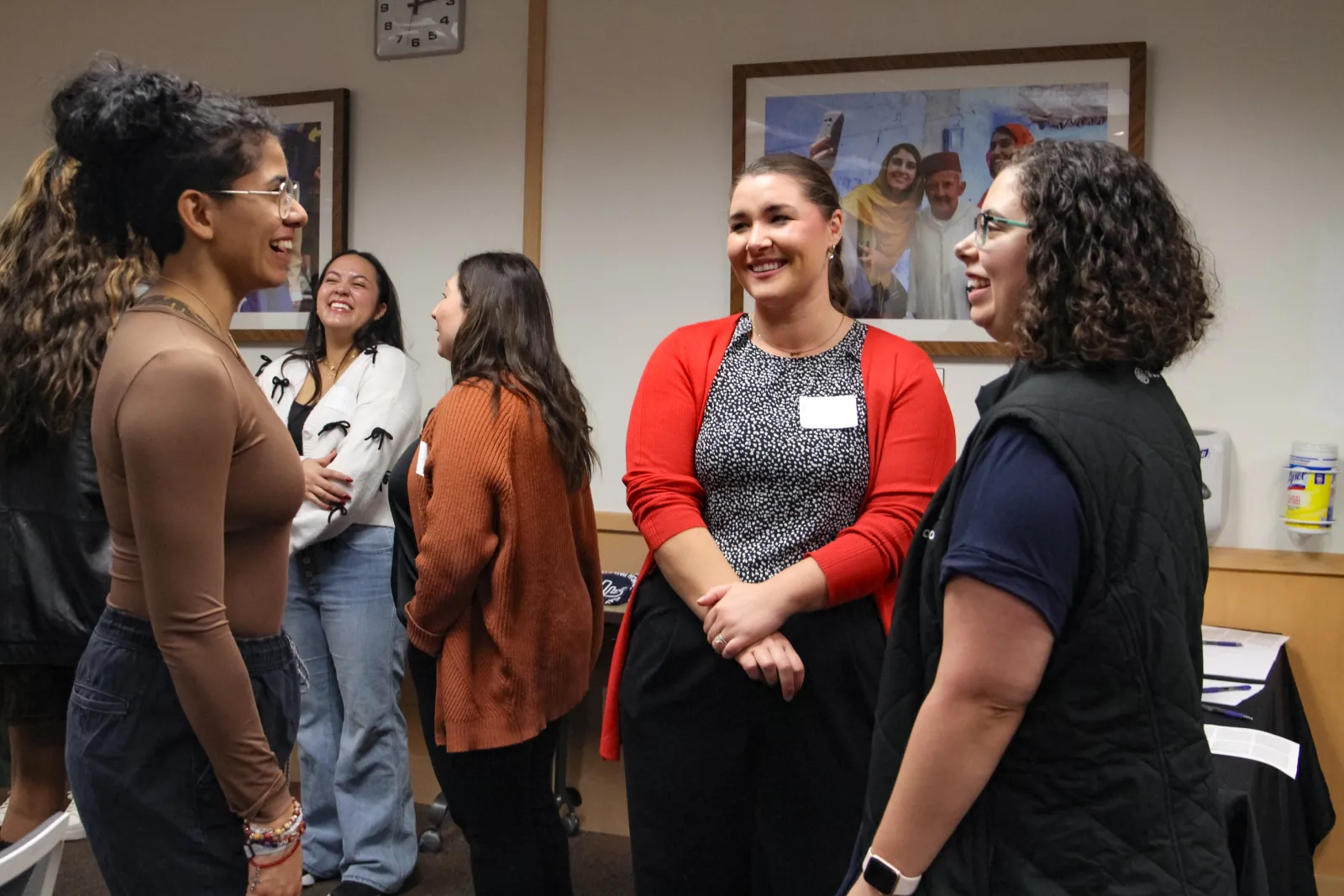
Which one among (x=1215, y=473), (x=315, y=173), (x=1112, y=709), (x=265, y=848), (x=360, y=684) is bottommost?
(x=360, y=684)

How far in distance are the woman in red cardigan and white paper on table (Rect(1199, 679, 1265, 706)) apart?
823 millimetres

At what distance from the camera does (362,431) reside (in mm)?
2652

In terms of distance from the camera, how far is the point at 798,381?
62.7 inches

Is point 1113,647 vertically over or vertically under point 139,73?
under

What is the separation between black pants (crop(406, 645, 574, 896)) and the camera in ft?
6.24

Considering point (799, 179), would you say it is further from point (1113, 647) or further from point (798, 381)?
point (1113, 647)

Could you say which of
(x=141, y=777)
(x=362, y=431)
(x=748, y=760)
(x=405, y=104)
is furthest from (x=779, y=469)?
(x=405, y=104)

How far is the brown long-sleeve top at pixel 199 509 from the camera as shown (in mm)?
1017

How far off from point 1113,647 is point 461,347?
1.41 meters

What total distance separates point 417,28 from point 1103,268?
9.43 ft

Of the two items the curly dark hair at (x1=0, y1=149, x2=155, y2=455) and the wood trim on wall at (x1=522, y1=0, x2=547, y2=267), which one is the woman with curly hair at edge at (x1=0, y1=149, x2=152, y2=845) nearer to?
the curly dark hair at (x1=0, y1=149, x2=155, y2=455)

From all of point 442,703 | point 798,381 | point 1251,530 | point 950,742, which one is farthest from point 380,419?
point 1251,530

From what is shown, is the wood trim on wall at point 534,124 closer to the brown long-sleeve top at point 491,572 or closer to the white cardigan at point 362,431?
the white cardigan at point 362,431

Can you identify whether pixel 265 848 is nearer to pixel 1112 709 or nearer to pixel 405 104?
pixel 1112 709
